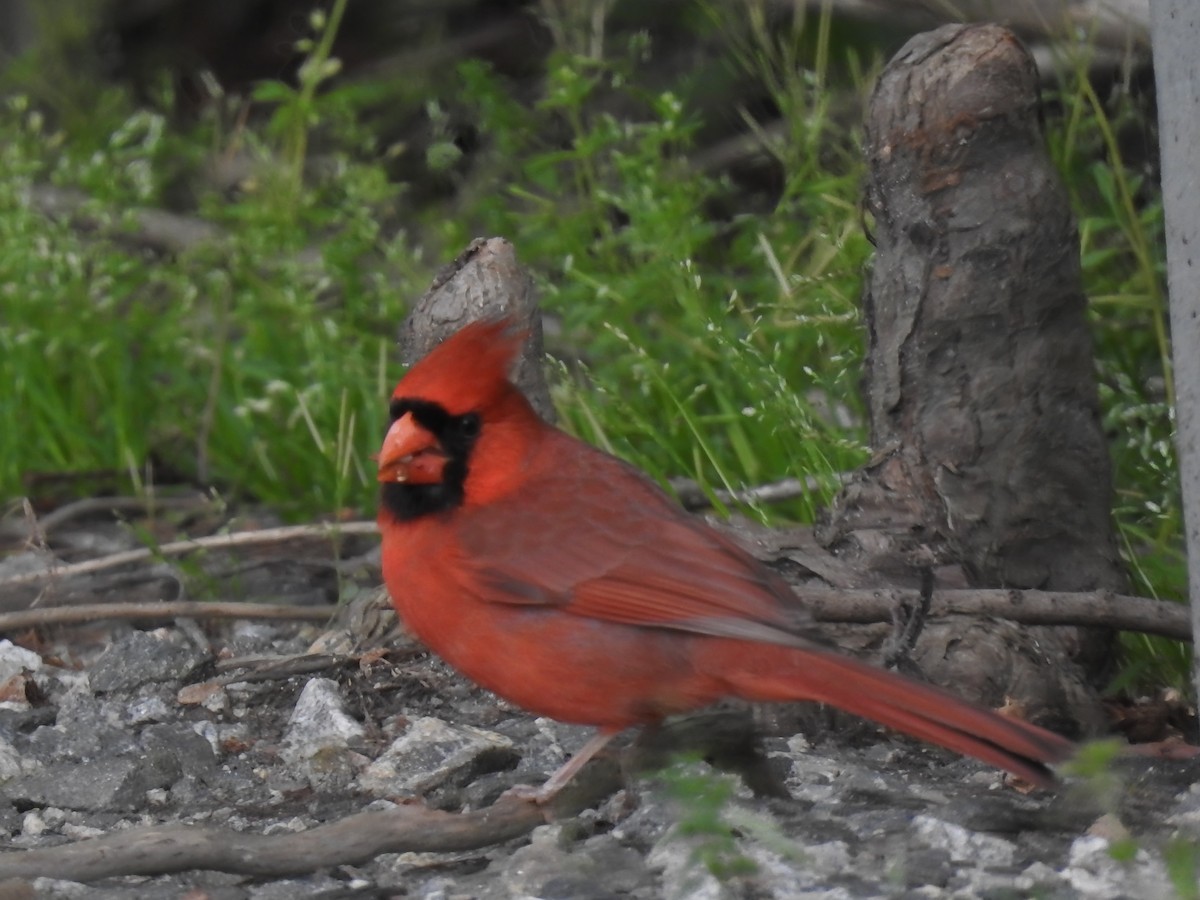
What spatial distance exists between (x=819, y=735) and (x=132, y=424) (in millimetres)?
2395

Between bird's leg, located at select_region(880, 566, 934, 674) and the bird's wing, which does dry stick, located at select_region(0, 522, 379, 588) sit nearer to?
the bird's wing

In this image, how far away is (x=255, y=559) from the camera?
424 cm

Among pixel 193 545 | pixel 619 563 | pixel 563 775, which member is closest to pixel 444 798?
pixel 563 775

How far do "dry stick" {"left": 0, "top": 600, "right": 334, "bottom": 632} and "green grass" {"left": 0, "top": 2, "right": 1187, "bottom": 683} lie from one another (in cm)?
45

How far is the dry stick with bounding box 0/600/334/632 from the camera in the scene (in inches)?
139

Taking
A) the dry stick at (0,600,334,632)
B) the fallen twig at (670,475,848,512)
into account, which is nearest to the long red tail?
the fallen twig at (670,475,848,512)

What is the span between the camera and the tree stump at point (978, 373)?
10.1 feet

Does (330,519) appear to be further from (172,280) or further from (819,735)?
(819,735)

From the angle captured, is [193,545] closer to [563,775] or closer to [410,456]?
[410,456]

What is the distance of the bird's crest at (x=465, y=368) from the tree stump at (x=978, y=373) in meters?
0.69

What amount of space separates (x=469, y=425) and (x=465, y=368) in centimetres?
10

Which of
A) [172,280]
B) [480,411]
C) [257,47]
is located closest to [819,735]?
[480,411]

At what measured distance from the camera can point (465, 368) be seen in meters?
2.91

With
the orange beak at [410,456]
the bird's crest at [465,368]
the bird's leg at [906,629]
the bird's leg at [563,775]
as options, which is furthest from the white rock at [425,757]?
the bird's leg at [906,629]
